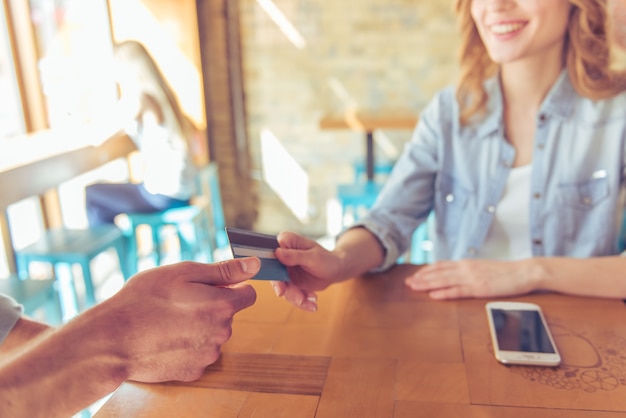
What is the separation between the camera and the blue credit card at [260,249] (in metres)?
0.89

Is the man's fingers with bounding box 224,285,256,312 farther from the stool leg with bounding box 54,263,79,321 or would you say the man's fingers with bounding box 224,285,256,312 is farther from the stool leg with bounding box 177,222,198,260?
the stool leg with bounding box 177,222,198,260

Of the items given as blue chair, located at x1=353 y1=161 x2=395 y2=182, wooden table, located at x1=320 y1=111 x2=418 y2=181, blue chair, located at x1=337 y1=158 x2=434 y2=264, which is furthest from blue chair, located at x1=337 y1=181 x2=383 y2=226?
blue chair, located at x1=353 y1=161 x2=395 y2=182

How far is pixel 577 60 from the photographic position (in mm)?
1566

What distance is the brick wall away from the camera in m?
4.26

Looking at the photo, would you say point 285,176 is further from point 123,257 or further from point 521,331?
point 521,331

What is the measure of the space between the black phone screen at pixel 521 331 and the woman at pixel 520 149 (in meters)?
0.36

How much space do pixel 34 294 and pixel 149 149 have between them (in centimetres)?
140

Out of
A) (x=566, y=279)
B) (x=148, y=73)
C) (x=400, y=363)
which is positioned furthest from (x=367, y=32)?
(x=400, y=363)

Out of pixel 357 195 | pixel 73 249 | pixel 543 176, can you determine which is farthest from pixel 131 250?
pixel 543 176

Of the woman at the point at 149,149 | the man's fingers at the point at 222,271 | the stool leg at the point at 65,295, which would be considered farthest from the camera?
the woman at the point at 149,149

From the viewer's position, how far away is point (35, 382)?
2.38 ft

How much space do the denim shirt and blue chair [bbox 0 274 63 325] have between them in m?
1.34

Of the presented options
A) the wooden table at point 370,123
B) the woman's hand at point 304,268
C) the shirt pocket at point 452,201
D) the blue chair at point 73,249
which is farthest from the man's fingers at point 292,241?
the wooden table at point 370,123

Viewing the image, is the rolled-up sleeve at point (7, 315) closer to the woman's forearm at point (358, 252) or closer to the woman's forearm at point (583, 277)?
the woman's forearm at point (358, 252)
